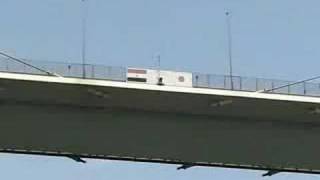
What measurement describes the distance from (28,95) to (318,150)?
15.5 m

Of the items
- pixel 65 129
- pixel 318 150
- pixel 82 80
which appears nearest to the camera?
pixel 82 80

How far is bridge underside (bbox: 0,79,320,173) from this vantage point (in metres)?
44.9

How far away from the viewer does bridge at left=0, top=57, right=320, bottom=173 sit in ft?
146

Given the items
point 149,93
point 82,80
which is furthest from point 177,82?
point 82,80

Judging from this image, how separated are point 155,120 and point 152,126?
0.48 meters

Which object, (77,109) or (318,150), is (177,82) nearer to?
(77,109)

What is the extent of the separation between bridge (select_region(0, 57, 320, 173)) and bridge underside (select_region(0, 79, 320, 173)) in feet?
0.15

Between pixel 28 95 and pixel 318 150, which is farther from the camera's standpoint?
pixel 318 150

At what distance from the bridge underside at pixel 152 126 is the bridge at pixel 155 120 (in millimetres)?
46

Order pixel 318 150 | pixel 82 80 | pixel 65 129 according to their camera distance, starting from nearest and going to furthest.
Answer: pixel 82 80, pixel 65 129, pixel 318 150

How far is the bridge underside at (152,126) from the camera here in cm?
4488

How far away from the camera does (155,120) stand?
4691cm

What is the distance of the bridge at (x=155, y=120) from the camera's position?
44.4m

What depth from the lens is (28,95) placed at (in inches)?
1742
